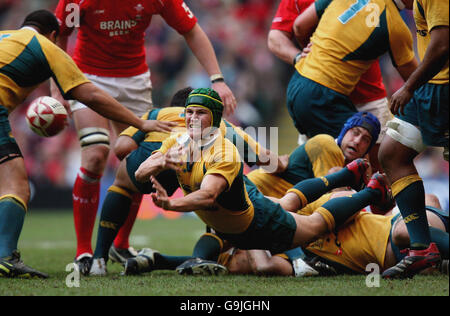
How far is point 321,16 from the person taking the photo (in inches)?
204

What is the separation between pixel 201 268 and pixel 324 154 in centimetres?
128

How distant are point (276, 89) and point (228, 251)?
28.9 ft

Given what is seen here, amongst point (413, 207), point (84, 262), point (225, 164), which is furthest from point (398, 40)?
point (84, 262)

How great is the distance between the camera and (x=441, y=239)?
12.6 ft

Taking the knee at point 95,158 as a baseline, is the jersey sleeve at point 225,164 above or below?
above

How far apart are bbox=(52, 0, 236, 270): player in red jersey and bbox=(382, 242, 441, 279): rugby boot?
1.86m

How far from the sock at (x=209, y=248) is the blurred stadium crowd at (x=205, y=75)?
25.0 feet

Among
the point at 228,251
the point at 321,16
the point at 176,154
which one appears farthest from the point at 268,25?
the point at 176,154

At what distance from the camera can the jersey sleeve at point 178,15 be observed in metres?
4.98

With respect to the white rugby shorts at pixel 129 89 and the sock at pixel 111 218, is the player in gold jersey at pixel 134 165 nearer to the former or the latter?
the sock at pixel 111 218

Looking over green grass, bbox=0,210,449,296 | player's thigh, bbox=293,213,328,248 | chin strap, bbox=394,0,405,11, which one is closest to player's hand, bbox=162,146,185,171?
green grass, bbox=0,210,449,296

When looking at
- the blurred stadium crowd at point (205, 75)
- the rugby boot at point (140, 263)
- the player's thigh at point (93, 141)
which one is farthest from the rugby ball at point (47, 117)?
the blurred stadium crowd at point (205, 75)
